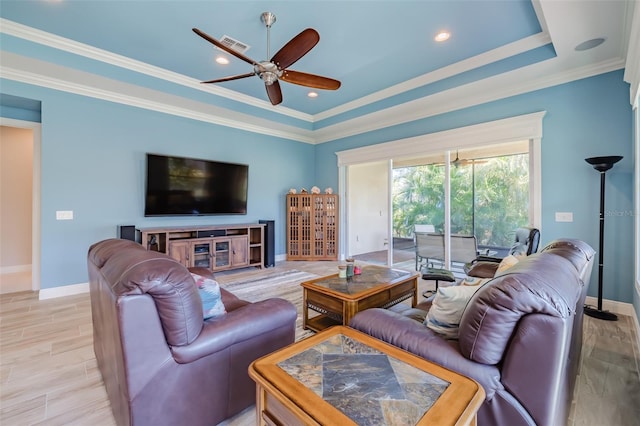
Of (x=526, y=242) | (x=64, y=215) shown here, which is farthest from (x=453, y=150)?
(x=64, y=215)

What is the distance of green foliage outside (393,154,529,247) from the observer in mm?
4145

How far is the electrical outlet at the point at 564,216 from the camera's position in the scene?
3.48 meters

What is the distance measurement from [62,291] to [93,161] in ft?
6.02

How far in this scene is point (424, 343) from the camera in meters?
1.29

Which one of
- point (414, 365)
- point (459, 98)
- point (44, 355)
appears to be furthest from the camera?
point (459, 98)

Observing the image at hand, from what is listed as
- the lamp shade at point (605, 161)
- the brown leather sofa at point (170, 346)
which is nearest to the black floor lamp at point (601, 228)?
the lamp shade at point (605, 161)

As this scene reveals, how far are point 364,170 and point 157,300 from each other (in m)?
6.39

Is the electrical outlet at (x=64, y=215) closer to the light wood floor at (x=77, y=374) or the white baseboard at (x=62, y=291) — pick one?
the white baseboard at (x=62, y=291)

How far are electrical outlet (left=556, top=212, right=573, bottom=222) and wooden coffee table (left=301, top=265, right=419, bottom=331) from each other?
228 cm

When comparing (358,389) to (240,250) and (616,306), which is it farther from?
(240,250)

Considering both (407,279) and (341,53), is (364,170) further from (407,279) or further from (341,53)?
(407,279)

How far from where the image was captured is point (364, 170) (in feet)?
23.5

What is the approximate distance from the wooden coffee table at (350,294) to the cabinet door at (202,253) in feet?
8.65

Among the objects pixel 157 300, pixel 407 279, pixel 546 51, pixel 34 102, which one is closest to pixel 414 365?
pixel 157 300
